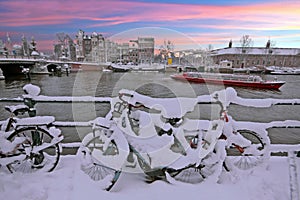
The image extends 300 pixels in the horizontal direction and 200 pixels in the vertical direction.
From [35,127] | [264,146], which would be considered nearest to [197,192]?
[264,146]

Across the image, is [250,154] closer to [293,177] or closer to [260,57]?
[293,177]

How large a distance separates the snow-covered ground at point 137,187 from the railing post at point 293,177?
51mm

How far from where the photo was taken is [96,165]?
7.65 ft

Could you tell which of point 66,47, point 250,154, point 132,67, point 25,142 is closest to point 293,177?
point 250,154

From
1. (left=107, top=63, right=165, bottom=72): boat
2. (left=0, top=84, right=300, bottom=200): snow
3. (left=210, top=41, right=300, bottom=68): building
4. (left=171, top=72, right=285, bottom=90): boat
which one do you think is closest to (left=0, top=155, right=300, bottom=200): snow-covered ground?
(left=0, top=84, right=300, bottom=200): snow

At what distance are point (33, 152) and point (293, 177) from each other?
120 inches

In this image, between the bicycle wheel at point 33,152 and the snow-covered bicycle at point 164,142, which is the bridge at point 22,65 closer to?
the bicycle wheel at point 33,152

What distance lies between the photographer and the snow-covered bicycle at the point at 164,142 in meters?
2.16

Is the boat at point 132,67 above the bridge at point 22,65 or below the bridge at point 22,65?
above

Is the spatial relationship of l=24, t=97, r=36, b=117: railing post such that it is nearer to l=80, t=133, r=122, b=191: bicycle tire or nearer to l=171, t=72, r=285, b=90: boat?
→ l=80, t=133, r=122, b=191: bicycle tire

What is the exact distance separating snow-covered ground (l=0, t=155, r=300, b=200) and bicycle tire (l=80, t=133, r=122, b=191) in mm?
73

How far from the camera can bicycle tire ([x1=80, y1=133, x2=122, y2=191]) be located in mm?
2121

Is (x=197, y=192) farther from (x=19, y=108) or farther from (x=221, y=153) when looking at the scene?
(x=19, y=108)

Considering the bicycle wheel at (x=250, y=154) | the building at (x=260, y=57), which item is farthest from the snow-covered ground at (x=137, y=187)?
Result: the building at (x=260, y=57)
